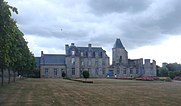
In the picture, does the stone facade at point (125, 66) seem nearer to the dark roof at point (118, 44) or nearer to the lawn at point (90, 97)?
the dark roof at point (118, 44)

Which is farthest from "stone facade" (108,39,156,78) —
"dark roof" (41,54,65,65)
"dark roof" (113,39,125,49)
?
"dark roof" (41,54,65,65)

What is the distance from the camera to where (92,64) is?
96.6m

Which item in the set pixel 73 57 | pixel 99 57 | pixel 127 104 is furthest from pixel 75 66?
pixel 127 104

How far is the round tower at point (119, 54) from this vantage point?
333 ft

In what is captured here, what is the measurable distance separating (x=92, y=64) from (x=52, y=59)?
13.1m

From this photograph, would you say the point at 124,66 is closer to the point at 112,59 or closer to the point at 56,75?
the point at 112,59

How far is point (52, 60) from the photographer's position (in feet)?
305

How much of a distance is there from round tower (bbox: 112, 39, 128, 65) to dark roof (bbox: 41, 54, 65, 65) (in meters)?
18.8

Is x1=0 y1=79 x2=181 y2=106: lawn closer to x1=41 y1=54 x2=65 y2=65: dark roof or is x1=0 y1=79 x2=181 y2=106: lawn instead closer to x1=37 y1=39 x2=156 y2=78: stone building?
x1=37 y1=39 x2=156 y2=78: stone building

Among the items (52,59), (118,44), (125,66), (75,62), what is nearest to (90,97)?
(75,62)

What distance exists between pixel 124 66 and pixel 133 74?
4.52 m

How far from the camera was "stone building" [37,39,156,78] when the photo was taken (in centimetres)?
9225

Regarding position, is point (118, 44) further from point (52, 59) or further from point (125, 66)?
point (52, 59)

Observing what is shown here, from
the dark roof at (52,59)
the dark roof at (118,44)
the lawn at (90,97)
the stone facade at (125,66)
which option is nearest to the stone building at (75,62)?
the dark roof at (52,59)
